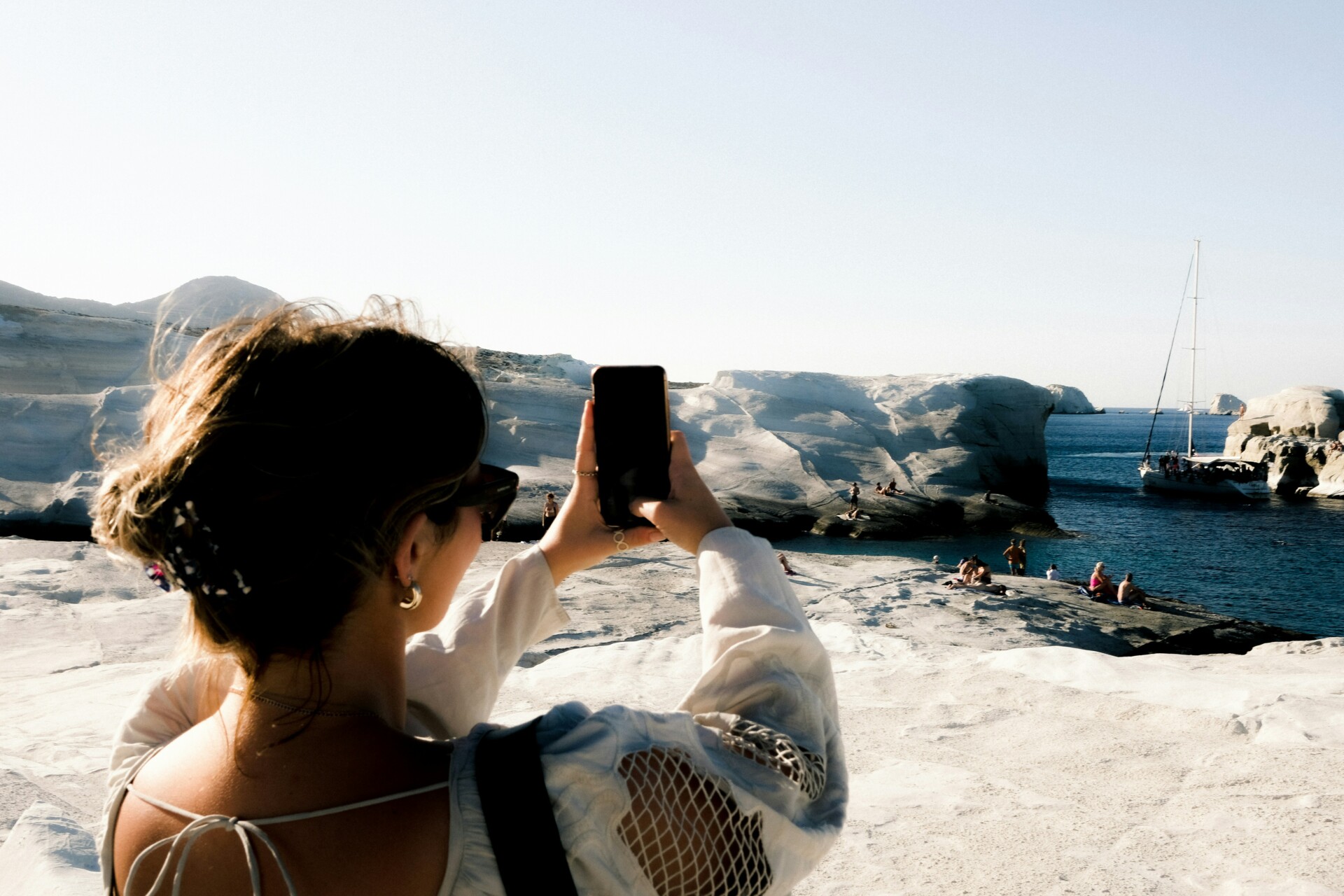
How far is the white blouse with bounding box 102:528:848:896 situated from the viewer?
0.88 meters

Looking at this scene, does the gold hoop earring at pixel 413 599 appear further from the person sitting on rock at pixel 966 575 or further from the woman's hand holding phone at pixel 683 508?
the person sitting on rock at pixel 966 575

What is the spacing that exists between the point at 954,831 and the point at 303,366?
97.9 inches

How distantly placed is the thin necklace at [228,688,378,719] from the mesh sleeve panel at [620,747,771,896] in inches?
11.1

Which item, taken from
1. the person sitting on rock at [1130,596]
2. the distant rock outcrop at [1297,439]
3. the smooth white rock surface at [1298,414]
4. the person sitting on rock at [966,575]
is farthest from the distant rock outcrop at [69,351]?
the smooth white rock surface at [1298,414]

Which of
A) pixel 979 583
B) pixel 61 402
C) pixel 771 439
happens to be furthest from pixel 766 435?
pixel 61 402

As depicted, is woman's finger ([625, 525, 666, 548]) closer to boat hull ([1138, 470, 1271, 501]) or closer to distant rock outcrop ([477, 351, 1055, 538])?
distant rock outcrop ([477, 351, 1055, 538])

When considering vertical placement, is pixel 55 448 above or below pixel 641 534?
below

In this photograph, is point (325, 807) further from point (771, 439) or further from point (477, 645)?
point (771, 439)

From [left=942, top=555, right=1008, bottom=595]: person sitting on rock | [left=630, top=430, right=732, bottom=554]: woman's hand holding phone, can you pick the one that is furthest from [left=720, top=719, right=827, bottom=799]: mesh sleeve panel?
[left=942, top=555, right=1008, bottom=595]: person sitting on rock

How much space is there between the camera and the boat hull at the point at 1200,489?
44562 mm

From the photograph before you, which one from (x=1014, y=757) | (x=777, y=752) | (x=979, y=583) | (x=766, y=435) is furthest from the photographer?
(x=766, y=435)

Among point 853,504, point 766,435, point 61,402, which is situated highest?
point 766,435

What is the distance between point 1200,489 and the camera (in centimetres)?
4566

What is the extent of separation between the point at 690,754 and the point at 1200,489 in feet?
169
